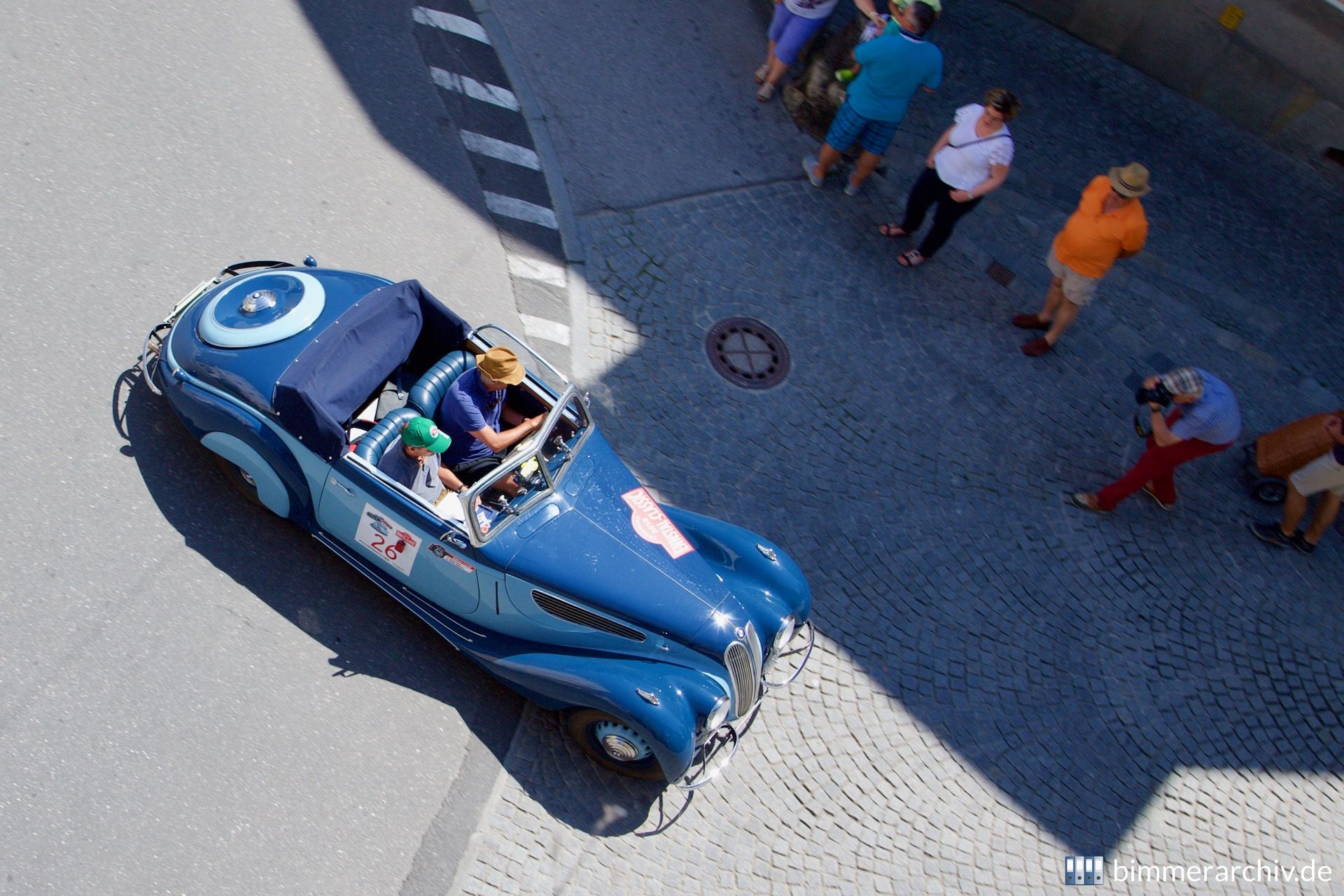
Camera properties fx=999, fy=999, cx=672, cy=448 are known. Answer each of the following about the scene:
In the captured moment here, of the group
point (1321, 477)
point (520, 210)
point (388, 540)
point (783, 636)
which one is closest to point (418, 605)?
point (388, 540)

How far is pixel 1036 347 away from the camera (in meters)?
8.98

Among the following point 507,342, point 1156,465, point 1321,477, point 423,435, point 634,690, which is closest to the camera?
point 634,690

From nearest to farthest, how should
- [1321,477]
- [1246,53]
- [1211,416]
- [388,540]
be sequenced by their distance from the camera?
[388,540], [1211,416], [1321,477], [1246,53]

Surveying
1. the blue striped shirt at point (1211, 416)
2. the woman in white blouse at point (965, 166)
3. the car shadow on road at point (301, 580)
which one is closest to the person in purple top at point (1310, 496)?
the blue striped shirt at point (1211, 416)

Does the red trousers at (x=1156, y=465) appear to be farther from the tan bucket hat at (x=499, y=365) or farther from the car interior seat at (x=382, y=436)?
the car interior seat at (x=382, y=436)

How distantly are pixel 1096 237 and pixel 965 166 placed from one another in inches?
49.5

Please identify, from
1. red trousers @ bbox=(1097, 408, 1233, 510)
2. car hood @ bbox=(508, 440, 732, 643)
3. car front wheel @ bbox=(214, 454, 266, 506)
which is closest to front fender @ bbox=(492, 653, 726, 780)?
car hood @ bbox=(508, 440, 732, 643)

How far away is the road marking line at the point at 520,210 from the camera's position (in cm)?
859

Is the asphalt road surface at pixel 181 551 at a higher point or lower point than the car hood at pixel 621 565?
lower

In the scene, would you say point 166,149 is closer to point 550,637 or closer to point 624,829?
point 550,637

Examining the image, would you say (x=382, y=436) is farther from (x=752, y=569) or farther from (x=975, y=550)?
(x=975, y=550)

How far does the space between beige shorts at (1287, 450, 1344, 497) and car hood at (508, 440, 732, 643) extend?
525cm

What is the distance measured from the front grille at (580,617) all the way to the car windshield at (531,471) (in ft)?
1.63

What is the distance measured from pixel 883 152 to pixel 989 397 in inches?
103
